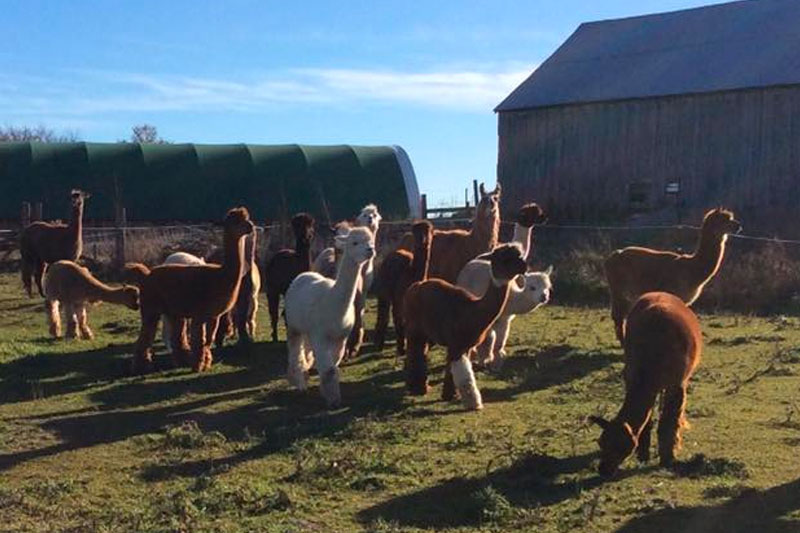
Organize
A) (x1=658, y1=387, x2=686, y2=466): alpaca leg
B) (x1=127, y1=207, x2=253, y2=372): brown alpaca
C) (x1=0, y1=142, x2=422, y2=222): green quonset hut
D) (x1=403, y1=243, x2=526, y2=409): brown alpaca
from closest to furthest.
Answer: (x1=658, y1=387, x2=686, y2=466): alpaca leg < (x1=403, y1=243, x2=526, y2=409): brown alpaca < (x1=127, y1=207, x2=253, y2=372): brown alpaca < (x1=0, y1=142, x2=422, y2=222): green quonset hut

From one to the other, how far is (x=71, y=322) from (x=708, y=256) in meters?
7.94

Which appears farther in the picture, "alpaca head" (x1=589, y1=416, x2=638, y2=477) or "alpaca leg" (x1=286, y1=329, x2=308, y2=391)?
"alpaca leg" (x1=286, y1=329, x2=308, y2=391)

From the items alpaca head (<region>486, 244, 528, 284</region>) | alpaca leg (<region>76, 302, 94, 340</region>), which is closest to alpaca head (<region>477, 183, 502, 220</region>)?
alpaca head (<region>486, 244, 528, 284</region>)

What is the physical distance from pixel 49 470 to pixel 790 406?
20.1ft

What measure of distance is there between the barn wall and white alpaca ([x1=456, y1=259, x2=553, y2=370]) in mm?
17258

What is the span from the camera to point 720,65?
30469 mm

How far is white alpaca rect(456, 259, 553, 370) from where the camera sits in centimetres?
1138

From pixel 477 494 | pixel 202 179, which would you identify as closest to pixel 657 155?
pixel 202 179

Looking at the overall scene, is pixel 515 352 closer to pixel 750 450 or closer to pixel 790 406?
pixel 790 406

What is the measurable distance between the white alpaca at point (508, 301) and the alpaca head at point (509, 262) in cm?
190

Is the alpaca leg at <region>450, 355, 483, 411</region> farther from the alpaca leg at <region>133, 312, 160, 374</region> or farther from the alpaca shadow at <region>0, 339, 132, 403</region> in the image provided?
the alpaca shadow at <region>0, 339, 132, 403</region>

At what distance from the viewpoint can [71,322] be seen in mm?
14141

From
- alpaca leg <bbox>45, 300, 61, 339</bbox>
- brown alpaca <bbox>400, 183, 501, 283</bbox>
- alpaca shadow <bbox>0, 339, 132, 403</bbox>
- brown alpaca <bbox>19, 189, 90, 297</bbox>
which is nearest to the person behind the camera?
alpaca shadow <bbox>0, 339, 132, 403</bbox>

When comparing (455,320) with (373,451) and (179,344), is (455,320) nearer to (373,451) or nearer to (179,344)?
(373,451)
